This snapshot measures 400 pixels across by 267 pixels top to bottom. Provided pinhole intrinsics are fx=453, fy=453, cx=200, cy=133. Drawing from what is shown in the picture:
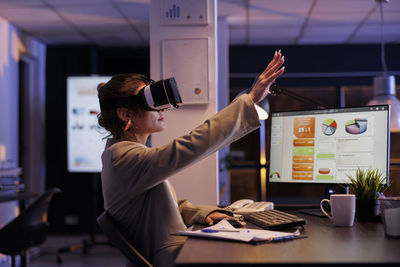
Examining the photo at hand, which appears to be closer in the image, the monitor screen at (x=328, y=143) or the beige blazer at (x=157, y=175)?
the beige blazer at (x=157, y=175)

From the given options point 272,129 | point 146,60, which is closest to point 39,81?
point 146,60

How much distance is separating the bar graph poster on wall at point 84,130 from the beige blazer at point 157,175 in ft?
14.5

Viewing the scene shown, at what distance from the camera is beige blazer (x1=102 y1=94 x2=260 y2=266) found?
135cm

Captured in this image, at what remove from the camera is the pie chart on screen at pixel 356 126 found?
6.51ft

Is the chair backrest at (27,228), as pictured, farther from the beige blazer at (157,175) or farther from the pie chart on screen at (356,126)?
the pie chart on screen at (356,126)

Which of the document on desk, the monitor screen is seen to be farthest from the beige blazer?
the monitor screen

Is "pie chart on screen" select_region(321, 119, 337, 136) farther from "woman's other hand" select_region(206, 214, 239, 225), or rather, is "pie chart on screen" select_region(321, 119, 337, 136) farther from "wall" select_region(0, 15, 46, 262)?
"wall" select_region(0, 15, 46, 262)

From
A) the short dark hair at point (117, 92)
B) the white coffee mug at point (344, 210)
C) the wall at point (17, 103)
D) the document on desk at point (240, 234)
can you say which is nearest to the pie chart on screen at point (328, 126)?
the white coffee mug at point (344, 210)

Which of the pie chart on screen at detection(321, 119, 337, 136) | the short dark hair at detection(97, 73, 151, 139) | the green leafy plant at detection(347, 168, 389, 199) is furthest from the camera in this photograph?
the pie chart on screen at detection(321, 119, 337, 136)

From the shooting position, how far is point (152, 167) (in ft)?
4.47

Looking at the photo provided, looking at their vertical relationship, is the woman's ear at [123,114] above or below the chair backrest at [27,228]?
above

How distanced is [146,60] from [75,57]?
1088mm

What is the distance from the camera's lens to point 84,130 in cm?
585

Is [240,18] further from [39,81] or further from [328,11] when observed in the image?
[39,81]
